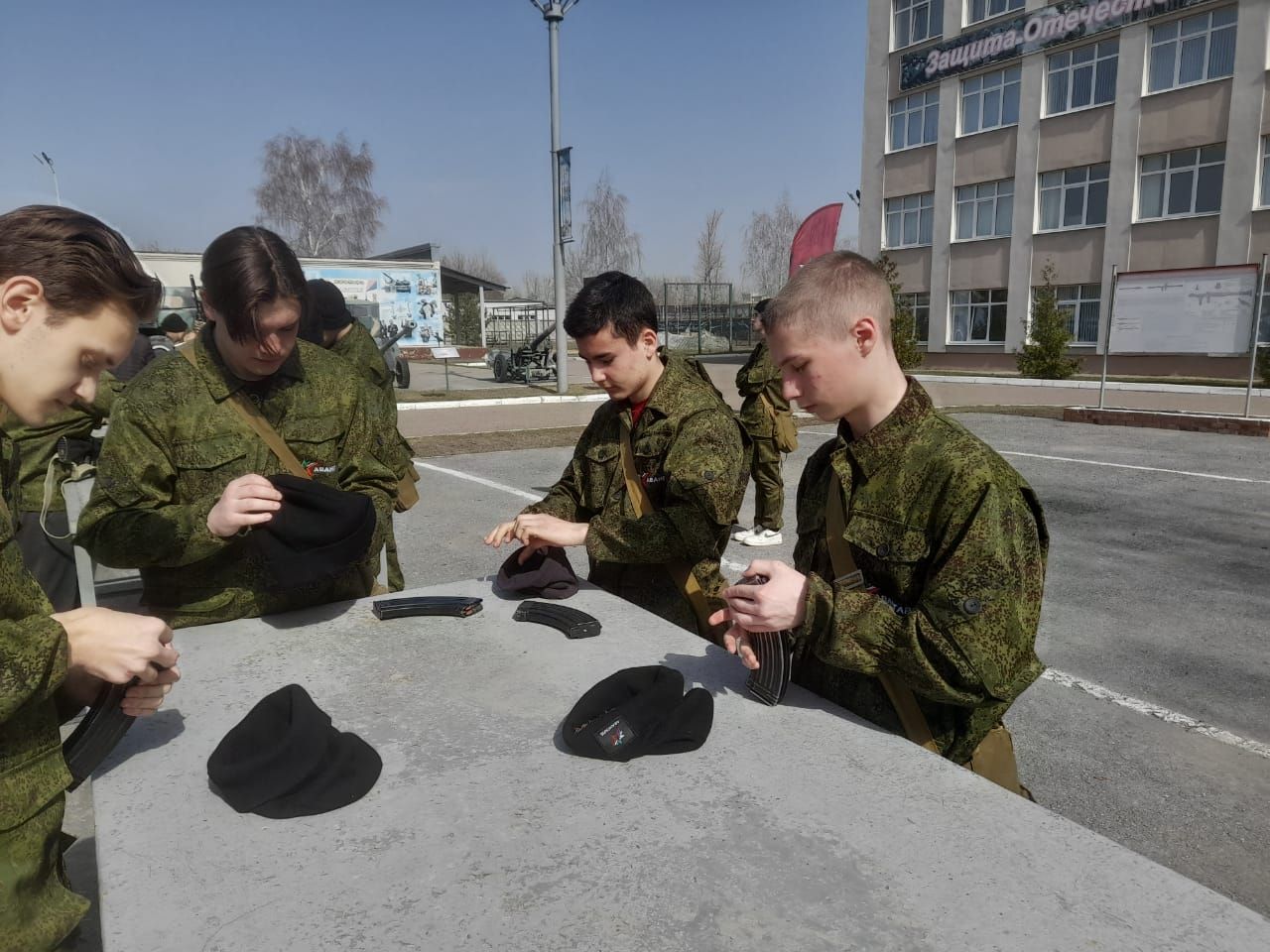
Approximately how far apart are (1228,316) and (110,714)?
15593 millimetres

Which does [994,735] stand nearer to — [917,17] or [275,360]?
[275,360]

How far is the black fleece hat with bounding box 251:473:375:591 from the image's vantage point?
201 cm

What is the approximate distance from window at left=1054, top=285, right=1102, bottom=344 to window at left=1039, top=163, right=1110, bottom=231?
180 cm

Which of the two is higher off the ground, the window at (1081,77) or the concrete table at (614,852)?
the window at (1081,77)

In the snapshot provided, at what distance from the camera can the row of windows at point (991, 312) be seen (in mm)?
25219

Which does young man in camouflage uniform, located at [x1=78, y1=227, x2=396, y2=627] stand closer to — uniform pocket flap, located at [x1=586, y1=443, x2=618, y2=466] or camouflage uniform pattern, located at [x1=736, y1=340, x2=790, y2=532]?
uniform pocket flap, located at [x1=586, y1=443, x2=618, y2=466]

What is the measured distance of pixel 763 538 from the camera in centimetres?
663

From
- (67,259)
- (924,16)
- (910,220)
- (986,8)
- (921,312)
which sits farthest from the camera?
(910,220)

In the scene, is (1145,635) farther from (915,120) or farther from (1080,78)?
(915,120)

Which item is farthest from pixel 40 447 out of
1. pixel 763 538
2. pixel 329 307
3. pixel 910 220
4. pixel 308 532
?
pixel 910 220

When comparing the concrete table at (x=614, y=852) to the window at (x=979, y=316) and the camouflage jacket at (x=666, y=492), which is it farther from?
the window at (x=979, y=316)

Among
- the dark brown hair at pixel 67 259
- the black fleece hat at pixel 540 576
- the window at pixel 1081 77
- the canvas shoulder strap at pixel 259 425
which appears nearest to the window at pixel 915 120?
the window at pixel 1081 77

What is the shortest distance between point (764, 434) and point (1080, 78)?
79.6ft

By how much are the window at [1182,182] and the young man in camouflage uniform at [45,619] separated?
87.9 ft
